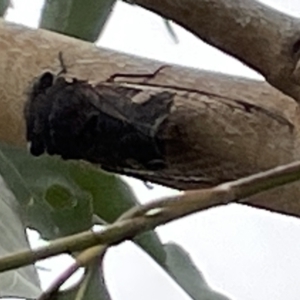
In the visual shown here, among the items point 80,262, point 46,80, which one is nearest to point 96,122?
point 46,80

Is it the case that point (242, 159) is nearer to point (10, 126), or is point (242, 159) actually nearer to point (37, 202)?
point (10, 126)

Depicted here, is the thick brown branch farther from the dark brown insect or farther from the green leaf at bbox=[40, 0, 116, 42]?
the green leaf at bbox=[40, 0, 116, 42]

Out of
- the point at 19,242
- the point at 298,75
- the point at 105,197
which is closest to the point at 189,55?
the point at 105,197

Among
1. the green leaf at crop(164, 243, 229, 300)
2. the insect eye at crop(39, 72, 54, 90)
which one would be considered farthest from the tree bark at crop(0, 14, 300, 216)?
the green leaf at crop(164, 243, 229, 300)

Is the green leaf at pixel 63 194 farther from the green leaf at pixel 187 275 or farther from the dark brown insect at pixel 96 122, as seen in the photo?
the dark brown insect at pixel 96 122

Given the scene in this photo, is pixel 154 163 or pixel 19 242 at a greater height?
pixel 154 163

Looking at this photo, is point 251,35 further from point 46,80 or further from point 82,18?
point 82,18
